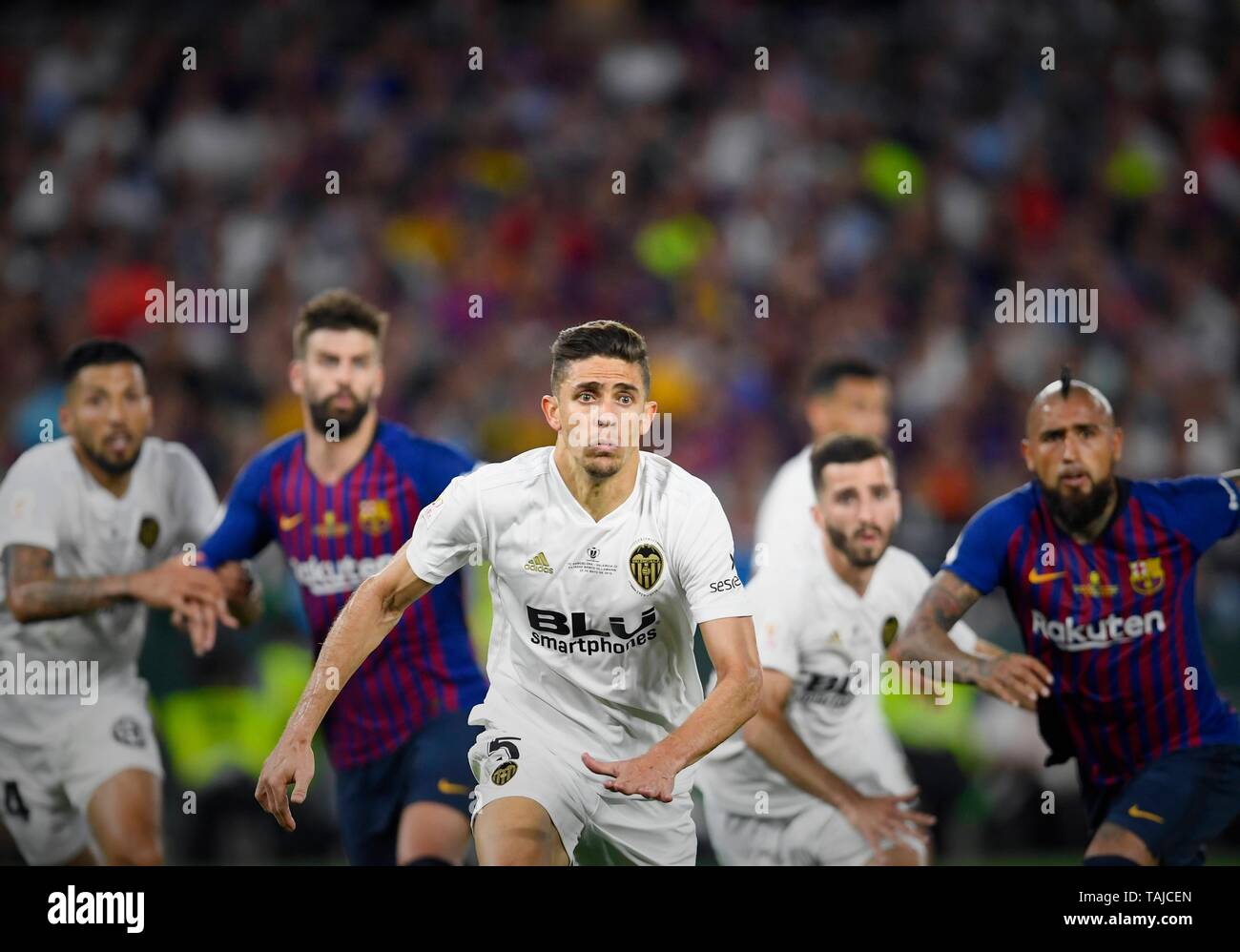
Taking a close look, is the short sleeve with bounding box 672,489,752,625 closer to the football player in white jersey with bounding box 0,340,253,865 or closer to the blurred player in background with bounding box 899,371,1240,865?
the blurred player in background with bounding box 899,371,1240,865

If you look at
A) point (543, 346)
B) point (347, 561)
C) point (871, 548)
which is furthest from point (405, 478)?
point (543, 346)

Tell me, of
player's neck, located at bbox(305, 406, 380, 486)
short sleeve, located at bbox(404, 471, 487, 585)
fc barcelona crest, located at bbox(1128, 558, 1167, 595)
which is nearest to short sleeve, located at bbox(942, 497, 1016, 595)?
Answer: fc barcelona crest, located at bbox(1128, 558, 1167, 595)

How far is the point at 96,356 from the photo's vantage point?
6.22m

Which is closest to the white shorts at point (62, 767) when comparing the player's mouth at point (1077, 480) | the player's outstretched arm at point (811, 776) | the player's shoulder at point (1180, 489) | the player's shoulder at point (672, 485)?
the player's outstretched arm at point (811, 776)

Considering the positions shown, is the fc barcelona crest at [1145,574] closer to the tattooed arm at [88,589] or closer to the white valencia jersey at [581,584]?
the white valencia jersey at [581,584]

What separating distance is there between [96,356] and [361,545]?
1.47m

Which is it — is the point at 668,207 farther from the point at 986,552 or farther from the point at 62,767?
the point at 62,767

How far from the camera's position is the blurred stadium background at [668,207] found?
9.63 meters

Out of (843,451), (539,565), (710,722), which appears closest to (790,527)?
(843,451)

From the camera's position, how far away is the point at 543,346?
9961mm

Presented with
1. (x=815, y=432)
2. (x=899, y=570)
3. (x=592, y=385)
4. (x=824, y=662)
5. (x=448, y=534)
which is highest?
(x=815, y=432)

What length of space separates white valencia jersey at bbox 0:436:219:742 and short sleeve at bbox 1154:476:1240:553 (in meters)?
4.00
